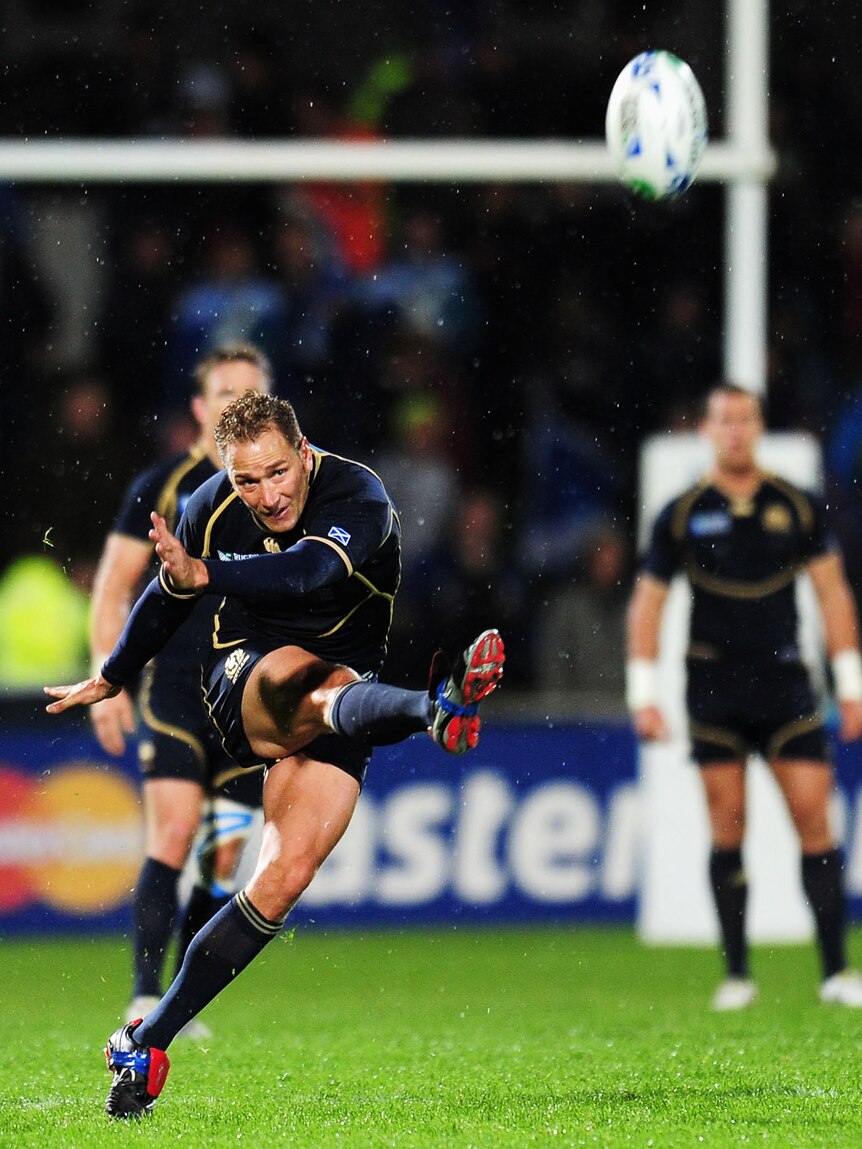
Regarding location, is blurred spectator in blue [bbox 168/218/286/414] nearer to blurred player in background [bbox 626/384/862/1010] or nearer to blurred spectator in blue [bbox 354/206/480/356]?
blurred spectator in blue [bbox 354/206/480/356]

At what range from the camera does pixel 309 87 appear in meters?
12.8

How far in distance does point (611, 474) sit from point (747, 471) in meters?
3.89

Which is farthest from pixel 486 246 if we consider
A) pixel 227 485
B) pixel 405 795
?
pixel 227 485

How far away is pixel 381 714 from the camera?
5.10 metres

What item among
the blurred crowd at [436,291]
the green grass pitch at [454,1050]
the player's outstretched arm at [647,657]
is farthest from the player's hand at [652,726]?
the blurred crowd at [436,291]

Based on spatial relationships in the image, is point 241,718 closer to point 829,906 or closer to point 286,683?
point 286,683

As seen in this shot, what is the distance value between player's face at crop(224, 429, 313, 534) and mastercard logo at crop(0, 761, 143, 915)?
15.2 ft

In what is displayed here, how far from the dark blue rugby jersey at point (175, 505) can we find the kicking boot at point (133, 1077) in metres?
1.94

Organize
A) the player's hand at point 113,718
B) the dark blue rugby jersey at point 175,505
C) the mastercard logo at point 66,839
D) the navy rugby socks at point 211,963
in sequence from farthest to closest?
the mastercard logo at point 66,839 → the player's hand at point 113,718 → the dark blue rugby jersey at point 175,505 → the navy rugby socks at point 211,963

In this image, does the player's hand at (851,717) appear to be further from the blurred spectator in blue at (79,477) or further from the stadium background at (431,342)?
the blurred spectator in blue at (79,477)

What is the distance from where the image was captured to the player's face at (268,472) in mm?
5117

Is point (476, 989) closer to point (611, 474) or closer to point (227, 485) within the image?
point (227, 485)

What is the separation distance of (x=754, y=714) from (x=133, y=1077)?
3328 millimetres

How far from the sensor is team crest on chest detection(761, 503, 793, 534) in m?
7.87
